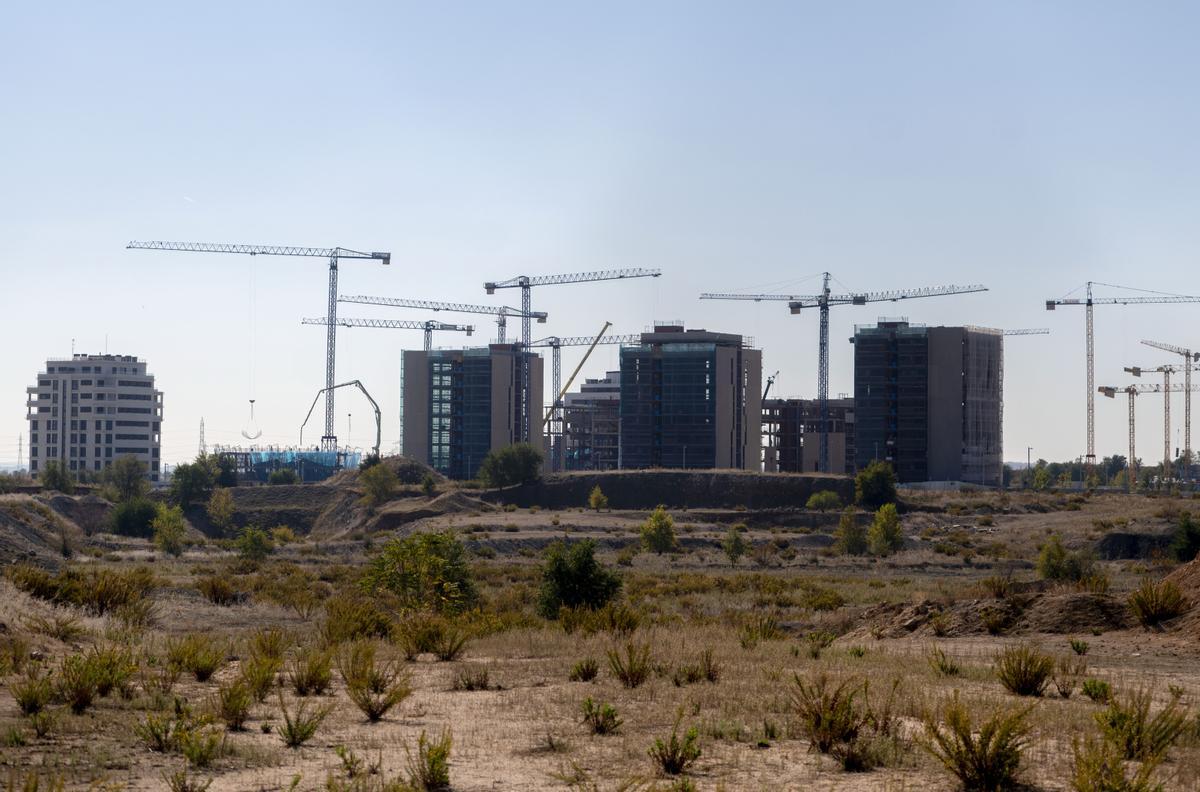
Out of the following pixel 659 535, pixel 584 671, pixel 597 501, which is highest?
pixel 584 671

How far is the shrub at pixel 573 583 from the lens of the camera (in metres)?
33.7

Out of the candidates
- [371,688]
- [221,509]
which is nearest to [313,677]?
[371,688]

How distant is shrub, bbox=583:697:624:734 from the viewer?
14070mm

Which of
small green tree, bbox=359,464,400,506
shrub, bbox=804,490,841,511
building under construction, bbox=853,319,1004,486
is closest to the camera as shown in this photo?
shrub, bbox=804,490,841,511

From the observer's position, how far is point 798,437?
18675 cm

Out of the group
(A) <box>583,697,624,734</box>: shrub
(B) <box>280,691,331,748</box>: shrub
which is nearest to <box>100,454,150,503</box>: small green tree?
(B) <box>280,691,331,748</box>: shrub

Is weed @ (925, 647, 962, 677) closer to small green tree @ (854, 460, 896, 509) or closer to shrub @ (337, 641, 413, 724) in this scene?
shrub @ (337, 641, 413, 724)

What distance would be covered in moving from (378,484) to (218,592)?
2670 inches

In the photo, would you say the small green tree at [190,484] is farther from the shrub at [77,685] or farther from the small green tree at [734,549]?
the shrub at [77,685]

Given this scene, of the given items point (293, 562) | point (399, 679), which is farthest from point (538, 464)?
point (399, 679)

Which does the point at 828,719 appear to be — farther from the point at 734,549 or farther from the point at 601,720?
the point at 734,549

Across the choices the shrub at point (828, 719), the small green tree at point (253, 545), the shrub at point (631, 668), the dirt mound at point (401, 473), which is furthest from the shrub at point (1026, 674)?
the dirt mound at point (401, 473)

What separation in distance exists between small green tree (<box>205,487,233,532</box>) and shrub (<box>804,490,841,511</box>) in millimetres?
46028

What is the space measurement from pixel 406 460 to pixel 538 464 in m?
13.5
